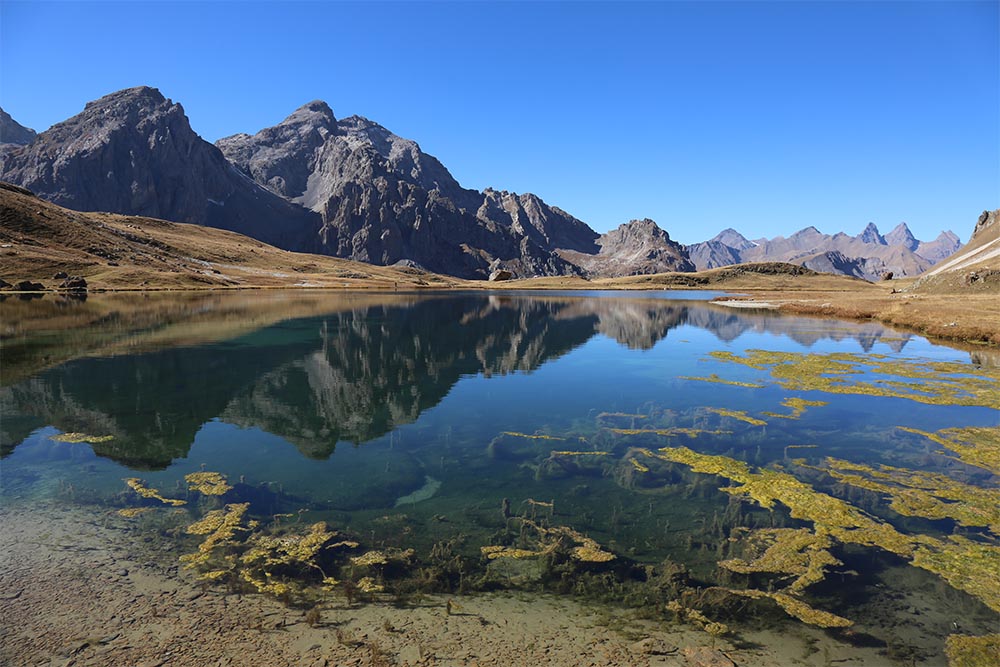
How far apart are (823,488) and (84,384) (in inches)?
1740

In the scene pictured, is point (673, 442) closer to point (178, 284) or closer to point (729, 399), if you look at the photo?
point (729, 399)

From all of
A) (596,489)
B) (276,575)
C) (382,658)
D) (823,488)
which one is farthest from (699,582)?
(276,575)

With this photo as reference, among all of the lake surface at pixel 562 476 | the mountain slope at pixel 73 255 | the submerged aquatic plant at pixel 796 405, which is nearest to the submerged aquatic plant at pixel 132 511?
the lake surface at pixel 562 476

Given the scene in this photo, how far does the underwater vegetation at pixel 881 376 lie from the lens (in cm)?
3291

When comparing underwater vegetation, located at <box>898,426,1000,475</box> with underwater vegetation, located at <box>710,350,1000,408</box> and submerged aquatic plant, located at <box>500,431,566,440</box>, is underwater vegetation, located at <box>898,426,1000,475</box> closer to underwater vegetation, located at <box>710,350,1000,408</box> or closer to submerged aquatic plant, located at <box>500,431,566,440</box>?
underwater vegetation, located at <box>710,350,1000,408</box>

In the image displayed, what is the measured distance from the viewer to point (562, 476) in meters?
20.2

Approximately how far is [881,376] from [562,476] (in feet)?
111

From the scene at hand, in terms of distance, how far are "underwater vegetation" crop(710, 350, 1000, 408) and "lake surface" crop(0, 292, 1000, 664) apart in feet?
1.24

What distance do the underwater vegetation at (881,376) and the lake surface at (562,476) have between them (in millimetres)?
377

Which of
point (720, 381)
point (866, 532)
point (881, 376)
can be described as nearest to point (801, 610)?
point (866, 532)

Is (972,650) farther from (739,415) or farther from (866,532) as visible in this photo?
(739,415)

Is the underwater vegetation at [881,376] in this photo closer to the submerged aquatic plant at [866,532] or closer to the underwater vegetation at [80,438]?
the submerged aquatic plant at [866,532]

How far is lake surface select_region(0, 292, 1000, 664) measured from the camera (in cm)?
1263

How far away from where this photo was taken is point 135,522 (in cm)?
1549
